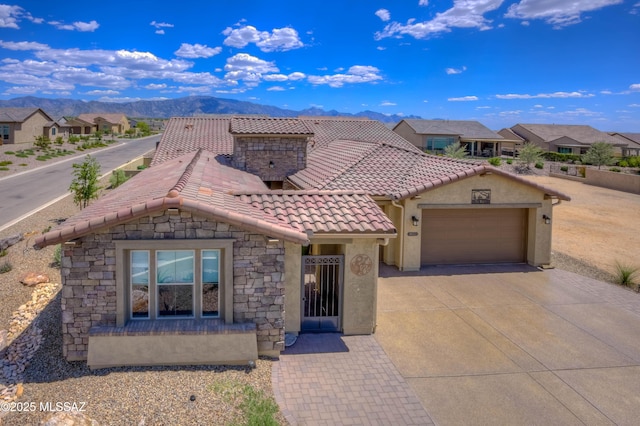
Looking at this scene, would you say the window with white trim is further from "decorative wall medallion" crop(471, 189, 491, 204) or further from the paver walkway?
"decorative wall medallion" crop(471, 189, 491, 204)

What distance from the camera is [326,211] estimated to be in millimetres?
11578

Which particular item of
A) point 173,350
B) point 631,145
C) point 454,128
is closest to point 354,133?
point 173,350

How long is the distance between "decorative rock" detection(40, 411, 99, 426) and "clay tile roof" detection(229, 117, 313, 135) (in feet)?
48.0

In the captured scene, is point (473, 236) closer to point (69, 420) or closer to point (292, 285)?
point (292, 285)

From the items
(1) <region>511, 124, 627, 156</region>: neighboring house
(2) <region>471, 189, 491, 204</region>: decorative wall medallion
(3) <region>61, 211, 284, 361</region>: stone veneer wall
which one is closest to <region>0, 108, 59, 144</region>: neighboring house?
(3) <region>61, 211, 284, 361</region>: stone veneer wall

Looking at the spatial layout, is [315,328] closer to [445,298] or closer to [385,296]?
[385,296]

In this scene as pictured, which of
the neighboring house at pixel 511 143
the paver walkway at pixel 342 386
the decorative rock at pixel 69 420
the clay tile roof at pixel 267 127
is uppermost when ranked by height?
the neighboring house at pixel 511 143

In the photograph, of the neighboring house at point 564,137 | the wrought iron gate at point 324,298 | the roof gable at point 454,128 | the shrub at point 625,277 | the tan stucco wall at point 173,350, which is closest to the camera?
the tan stucco wall at point 173,350

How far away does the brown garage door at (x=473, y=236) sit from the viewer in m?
17.6

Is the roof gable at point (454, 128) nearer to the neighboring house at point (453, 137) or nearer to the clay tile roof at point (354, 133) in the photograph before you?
the neighboring house at point (453, 137)

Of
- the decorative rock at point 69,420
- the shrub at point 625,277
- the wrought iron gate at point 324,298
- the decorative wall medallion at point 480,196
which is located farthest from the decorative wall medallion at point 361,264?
the shrub at point 625,277

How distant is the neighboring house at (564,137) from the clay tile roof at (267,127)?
217ft

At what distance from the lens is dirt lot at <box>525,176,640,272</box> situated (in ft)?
63.7

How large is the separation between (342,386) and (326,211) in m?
4.26
